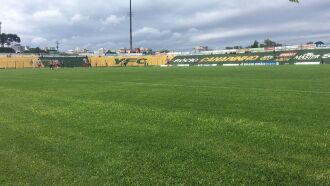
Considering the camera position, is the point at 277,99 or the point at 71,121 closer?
the point at 71,121

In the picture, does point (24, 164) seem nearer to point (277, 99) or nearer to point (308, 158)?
point (308, 158)

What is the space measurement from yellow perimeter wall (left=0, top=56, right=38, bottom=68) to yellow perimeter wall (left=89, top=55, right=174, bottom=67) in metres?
15.2

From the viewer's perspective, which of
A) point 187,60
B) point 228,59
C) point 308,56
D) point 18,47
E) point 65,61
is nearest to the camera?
→ point 308,56

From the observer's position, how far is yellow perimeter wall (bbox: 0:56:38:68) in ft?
312

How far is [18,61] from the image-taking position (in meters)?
96.6

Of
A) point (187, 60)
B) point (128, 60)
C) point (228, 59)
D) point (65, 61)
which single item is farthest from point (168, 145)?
point (128, 60)

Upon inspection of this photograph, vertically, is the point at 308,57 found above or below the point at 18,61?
below

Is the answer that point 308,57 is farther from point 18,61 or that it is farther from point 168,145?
point 168,145

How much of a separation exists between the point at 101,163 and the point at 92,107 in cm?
728

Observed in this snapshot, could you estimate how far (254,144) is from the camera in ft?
25.5

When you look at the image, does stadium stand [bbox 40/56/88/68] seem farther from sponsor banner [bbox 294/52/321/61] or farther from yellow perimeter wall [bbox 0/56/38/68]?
sponsor banner [bbox 294/52/321/61]

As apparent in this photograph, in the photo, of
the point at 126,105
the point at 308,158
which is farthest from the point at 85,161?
the point at 126,105

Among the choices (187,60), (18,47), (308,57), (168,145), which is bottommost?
(168,145)

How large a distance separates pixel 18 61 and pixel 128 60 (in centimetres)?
2740
